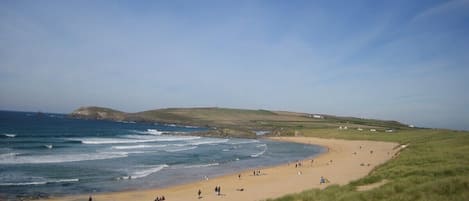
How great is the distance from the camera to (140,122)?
15838 centimetres

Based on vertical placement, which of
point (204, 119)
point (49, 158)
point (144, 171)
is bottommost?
point (144, 171)

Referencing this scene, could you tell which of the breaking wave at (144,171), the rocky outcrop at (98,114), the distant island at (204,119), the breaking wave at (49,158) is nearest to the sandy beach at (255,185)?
the breaking wave at (144,171)

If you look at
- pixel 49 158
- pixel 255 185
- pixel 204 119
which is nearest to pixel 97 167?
pixel 49 158

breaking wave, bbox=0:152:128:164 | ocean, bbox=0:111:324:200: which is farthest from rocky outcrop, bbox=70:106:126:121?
breaking wave, bbox=0:152:128:164

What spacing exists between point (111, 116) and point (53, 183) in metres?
138

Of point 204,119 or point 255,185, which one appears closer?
point 255,185

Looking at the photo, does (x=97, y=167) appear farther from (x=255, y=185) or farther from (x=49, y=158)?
(x=255, y=185)

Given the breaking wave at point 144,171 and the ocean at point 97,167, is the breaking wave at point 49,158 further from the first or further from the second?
the breaking wave at point 144,171

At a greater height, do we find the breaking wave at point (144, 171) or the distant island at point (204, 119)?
the distant island at point (204, 119)

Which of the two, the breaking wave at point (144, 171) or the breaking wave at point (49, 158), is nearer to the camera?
the breaking wave at point (144, 171)

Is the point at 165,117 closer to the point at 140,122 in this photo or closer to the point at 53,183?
the point at 140,122

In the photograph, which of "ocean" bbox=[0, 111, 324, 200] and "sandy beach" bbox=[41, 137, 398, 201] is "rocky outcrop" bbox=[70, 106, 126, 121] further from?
"sandy beach" bbox=[41, 137, 398, 201]

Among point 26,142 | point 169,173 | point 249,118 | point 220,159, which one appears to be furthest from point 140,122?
point 169,173

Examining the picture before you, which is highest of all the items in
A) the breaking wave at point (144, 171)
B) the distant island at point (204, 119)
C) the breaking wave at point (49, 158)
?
the distant island at point (204, 119)
